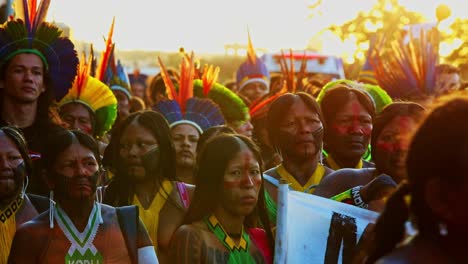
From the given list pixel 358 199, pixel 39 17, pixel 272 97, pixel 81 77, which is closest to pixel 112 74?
pixel 272 97

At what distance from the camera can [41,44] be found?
790 centimetres

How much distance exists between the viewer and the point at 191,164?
26.5ft

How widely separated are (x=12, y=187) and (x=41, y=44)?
8.42 ft

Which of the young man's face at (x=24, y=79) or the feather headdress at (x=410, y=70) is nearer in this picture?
the young man's face at (x=24, y=79)

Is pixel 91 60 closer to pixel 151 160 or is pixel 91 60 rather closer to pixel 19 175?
pixel 151 160

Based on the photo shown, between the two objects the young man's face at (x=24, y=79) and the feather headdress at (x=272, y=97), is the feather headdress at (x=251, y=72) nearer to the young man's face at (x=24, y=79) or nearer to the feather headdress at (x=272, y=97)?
the feather headdress at (x=272, y=97)

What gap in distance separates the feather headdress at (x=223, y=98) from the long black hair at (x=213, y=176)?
3.94 m

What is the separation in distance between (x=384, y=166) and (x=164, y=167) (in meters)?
1.49

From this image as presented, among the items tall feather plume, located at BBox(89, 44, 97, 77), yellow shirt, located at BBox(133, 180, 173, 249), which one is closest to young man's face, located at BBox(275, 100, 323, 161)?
yellow shirt, located at BBox(133, 180, 173, 249)

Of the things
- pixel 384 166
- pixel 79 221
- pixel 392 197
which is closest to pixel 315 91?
pixel 384 166

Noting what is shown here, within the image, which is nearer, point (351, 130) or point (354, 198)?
point (354, 198)

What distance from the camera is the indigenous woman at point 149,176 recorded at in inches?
250

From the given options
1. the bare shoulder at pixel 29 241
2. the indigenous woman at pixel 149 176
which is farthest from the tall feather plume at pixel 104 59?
the bare shoulder at pixel 29 241

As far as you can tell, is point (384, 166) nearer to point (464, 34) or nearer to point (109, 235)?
point (109, 235)
